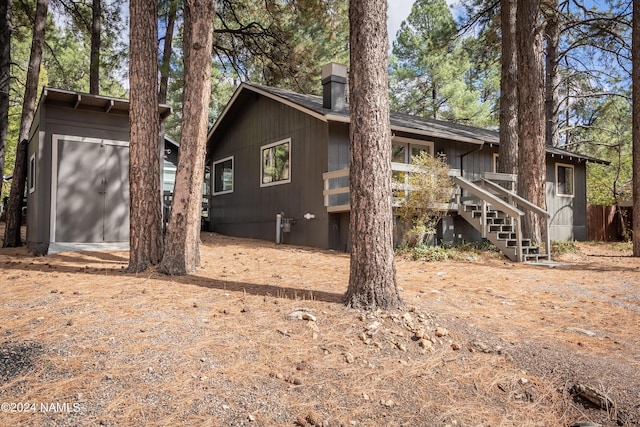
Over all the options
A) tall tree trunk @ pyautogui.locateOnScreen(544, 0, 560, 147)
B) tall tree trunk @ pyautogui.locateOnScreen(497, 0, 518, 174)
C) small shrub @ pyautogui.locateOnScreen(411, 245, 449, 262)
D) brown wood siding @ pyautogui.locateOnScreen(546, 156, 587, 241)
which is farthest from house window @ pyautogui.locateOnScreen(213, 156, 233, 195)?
tall tree trunk @ pyautogui.locateOnScreen(544, 0, 560, 147)

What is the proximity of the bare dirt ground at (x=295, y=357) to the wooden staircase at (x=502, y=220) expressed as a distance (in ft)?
11.8

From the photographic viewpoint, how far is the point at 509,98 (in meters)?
10.8

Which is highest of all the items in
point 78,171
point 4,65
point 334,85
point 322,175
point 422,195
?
point 4,65

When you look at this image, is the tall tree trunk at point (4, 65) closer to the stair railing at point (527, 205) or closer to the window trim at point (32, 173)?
the window trim at point (32, 173)

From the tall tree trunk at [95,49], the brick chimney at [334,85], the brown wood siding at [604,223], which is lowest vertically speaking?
the brown wood siding at [604,223]

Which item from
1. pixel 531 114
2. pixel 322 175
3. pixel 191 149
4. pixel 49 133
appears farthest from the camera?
pixel 322 175

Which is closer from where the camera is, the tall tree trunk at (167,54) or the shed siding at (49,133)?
the shed siding at (49,133)

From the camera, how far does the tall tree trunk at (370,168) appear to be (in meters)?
3.69

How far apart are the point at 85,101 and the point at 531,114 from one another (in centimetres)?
905

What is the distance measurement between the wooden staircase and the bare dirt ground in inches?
142

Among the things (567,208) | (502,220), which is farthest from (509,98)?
(567,208)

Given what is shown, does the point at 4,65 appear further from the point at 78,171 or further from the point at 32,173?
the point at 78,171

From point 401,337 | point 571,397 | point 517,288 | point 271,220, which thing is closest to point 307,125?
point 271,220

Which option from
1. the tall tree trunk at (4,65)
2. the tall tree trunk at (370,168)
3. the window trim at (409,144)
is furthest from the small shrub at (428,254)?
the tall tree trunk at (4,65)
